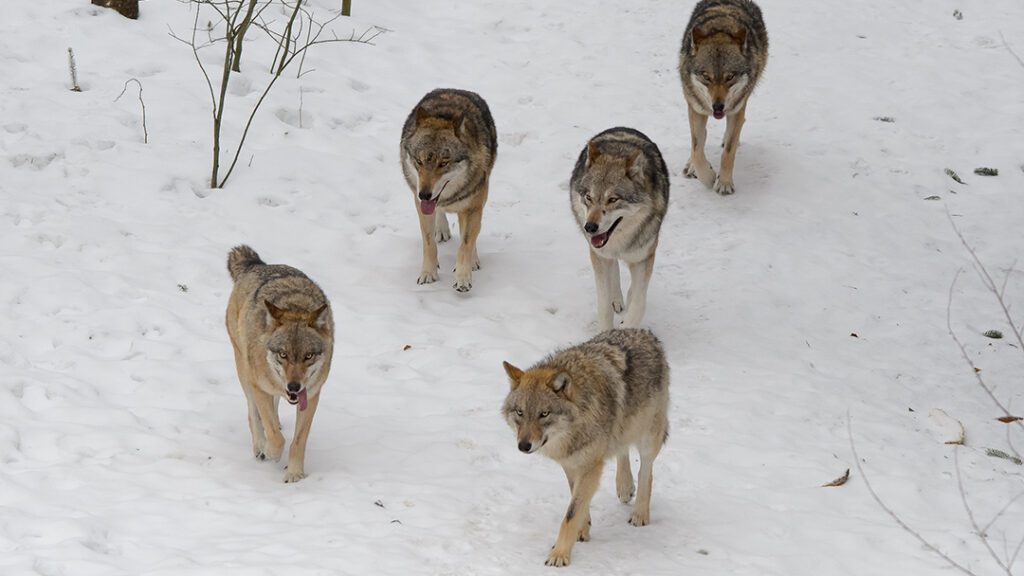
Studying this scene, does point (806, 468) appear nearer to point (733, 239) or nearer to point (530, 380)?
point (530, 380)

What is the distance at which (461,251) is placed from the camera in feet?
36.4

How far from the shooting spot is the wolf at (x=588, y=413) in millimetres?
6824

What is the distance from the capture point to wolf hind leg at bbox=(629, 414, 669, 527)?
7414 mm

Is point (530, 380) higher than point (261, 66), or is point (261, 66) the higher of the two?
point (530, 380)

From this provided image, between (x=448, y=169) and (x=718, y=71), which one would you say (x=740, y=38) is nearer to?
(x=718, y=71)

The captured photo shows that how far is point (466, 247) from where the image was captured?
11.1 metres

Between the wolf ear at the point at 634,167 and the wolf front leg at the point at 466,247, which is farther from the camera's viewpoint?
the wolf front leg at the point at 466,247

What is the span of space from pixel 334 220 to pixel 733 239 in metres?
4.50

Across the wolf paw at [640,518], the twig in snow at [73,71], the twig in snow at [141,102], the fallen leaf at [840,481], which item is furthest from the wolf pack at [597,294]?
the twig in snow at [73,71]

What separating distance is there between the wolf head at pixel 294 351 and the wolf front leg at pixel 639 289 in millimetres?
3595

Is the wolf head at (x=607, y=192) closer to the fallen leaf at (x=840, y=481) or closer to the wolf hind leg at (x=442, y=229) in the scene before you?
the wolf hind leg at (x=442, y=229)

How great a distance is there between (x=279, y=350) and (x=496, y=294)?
12.8 feet

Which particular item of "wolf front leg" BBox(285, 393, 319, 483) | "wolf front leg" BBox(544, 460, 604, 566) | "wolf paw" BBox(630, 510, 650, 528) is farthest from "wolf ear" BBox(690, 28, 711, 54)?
"wolf front leg" BBox(544, 460, 604, 566)

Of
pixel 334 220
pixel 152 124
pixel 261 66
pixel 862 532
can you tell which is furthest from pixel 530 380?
pixel 261 66
